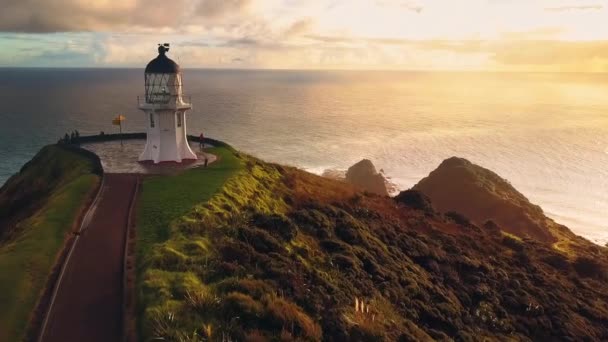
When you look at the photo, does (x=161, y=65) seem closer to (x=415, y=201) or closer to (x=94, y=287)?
(x=94, y=287)

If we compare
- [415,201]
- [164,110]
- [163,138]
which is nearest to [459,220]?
[415,201]

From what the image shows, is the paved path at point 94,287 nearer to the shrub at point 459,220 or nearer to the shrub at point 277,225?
the shrub at point 277,225

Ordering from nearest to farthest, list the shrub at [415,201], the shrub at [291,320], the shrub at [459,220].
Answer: the shrub at [291,320], the shrub at [459,220], the shrub at [415,201]

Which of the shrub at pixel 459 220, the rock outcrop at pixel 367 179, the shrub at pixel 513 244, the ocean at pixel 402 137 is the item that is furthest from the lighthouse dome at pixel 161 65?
the ocean at pixel 402 137

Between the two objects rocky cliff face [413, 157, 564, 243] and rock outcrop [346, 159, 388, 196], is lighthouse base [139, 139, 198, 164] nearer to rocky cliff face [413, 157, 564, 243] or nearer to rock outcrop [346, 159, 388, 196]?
rocky cliff face [413, 157, 564, 243]

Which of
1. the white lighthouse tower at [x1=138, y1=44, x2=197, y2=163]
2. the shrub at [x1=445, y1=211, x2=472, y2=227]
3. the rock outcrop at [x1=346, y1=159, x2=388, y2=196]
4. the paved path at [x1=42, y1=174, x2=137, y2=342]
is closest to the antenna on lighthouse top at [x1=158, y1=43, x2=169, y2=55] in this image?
the white lighthouse tower at [x1=138, y1=44, x2=197, y2=163]

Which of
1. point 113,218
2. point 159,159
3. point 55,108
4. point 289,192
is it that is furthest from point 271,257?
point 55,108
